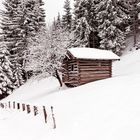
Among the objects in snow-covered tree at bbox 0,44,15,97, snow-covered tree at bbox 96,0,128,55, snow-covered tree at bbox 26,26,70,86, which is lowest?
snow-covered tree at bbox 0,44,15,97

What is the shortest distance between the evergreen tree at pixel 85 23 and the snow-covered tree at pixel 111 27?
2088 millimetres

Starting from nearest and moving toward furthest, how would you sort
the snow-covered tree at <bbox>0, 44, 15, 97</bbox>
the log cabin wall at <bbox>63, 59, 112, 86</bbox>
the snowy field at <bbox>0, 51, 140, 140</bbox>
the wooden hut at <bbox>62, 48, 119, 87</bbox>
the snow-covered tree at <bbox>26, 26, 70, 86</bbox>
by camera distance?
the snowy field at <bbox>0, 51, 140, 140</bbox> → the wooden hut at <bbox>62, 48, 119, 87</bbox> → the log cabin wall at <bbox>63, 59, 112, 86</bbox> → the snow-covered tree at <bbox>26, 26, 70, 86</bbox> → the snow-covered tree at <bbox>0, 44, 15, 97</bbox>

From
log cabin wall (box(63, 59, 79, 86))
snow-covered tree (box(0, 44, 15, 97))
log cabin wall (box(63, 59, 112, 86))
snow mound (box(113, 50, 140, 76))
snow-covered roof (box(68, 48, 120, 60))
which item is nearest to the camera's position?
snow-covered roof (box(68, 48, 120, 60))

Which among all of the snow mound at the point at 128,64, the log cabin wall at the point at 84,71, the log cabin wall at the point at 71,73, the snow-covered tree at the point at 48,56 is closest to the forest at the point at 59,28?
the snow-covered tree at the point at 48,56

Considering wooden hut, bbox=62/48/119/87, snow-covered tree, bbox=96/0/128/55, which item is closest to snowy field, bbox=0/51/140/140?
wooden hut, bbox=62/48/119/87

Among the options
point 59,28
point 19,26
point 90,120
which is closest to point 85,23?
point 59,28

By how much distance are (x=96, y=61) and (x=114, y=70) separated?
395 inches

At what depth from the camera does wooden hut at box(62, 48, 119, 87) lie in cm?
2747

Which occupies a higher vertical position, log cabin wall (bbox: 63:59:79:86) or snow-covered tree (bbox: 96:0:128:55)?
snow-covered tree (bbox: 96:0:128:55)

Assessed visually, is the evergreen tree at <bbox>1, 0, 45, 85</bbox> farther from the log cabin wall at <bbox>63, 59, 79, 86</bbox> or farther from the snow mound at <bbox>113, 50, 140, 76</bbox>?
the log cabin wall at <bbox>63, 59, 79, 86</bbox>

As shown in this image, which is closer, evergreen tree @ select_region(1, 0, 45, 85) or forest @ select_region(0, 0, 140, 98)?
forest @ select_region(0, 0, 140, 98)

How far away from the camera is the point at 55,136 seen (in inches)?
513

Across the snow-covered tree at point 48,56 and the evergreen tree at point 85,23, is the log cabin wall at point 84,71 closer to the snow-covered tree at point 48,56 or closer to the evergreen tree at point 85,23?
the snow-covered tree at point 48,56

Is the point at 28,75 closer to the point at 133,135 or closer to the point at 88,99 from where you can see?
the point at 88,99
